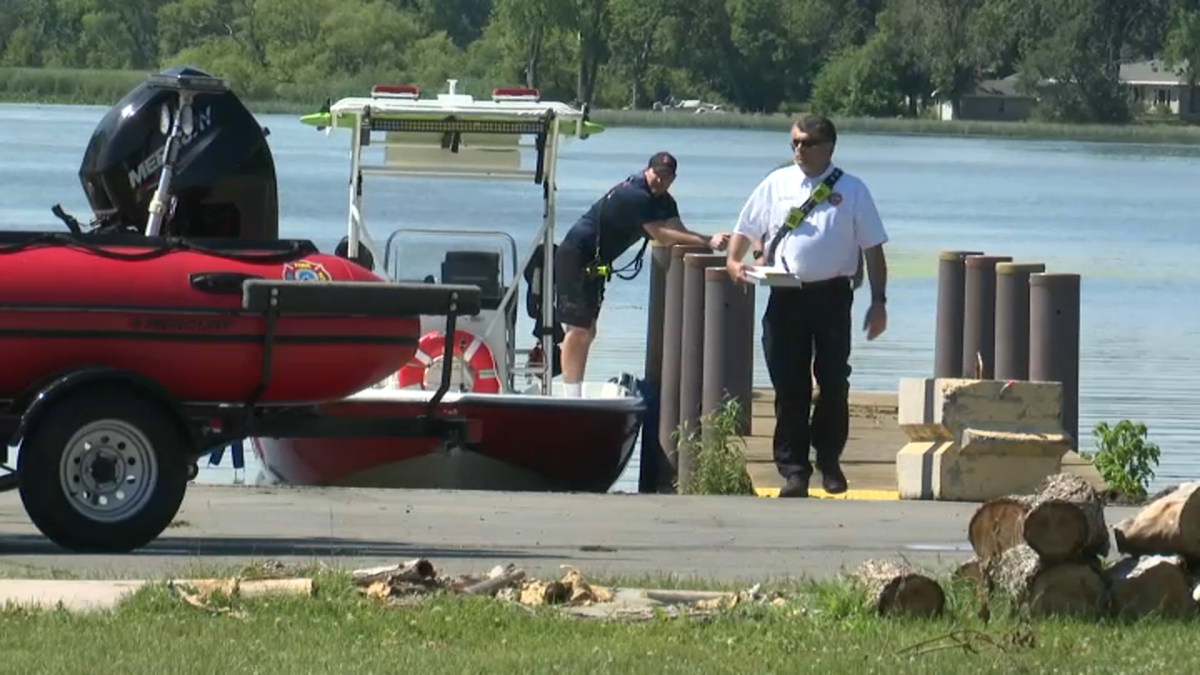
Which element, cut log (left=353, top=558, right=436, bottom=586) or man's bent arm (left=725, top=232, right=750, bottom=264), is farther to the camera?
man's bent arm (left=725, top=232, right=750, bottom=264)

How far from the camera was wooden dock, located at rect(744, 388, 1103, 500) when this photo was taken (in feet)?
46.1

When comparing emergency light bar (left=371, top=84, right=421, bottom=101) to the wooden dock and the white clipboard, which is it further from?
the white clipboard

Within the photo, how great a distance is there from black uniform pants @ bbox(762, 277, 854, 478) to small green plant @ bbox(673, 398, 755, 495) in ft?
1.94

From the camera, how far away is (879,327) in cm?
1289

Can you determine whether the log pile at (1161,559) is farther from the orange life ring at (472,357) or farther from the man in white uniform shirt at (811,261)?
the orange life ring at (472,357)

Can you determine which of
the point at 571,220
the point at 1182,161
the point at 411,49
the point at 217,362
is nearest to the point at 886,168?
the point at 1182,161

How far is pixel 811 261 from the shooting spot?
12.7m

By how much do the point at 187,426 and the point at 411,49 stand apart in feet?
291

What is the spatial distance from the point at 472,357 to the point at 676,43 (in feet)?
366

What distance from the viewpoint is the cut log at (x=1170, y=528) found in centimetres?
848

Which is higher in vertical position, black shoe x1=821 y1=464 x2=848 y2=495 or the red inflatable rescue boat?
the red inflatable rescue boat

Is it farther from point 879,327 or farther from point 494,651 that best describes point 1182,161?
point 494,651

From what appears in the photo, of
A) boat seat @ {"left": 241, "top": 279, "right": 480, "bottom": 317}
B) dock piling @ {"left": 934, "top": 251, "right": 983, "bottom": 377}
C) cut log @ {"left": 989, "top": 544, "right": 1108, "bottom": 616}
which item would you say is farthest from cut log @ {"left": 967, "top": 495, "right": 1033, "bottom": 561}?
dock piling @ {"left": 934, "top": 251, "right": 983, "bottom": 377}

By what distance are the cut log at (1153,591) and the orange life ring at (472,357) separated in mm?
7246
